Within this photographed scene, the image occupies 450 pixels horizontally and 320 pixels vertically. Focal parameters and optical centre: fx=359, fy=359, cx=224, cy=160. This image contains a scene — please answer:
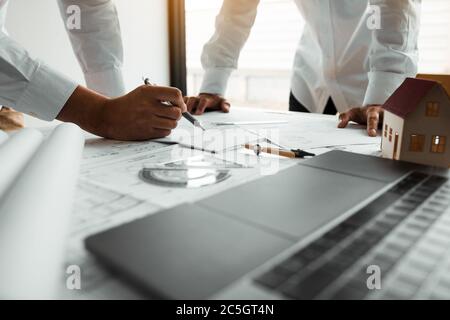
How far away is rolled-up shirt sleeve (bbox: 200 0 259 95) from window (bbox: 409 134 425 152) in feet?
2.95

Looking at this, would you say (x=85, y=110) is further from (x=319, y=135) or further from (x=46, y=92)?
(x=319, y=135)

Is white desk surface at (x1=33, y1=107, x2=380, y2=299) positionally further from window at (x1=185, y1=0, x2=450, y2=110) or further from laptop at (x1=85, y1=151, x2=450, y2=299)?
window at (x1=185, y1=0, x2=450, y2=110)

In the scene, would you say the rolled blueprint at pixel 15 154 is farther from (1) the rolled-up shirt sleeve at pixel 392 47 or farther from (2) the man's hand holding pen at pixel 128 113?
(1) the rolled-up shirt sleeve at pixel 392 47

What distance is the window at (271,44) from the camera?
2.05 m

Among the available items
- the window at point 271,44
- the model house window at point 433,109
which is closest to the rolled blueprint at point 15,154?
the model house window at point 433,109

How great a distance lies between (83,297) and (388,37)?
1031 millimetres

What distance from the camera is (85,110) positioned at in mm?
767

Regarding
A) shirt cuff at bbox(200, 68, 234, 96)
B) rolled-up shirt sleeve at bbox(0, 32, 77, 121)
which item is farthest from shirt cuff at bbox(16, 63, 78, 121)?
shirt cuff at bbox(200, 68, 234, 96)

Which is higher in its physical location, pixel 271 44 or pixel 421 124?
pixel 271 44

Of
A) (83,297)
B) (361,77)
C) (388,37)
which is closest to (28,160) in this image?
(83,297)

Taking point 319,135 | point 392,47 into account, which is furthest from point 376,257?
point 392,47

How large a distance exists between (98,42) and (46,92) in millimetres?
472
